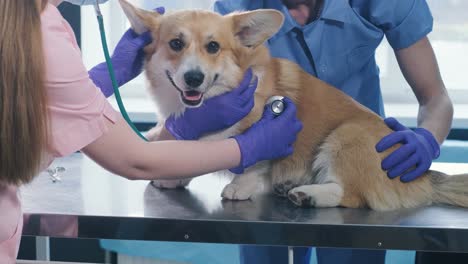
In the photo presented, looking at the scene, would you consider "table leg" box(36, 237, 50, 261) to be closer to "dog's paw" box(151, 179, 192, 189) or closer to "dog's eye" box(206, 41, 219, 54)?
"dog's paw" box(151, 179, 192, 189)

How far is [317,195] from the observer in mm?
1418

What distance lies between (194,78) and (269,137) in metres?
0.20

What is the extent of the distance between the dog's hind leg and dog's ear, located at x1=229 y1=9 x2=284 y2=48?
333mm

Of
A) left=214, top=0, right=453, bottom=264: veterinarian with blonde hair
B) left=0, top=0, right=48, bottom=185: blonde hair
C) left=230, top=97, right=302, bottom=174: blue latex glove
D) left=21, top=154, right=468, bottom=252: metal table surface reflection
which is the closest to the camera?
left=0, top=0, right=48, bottom=185: blonde hair

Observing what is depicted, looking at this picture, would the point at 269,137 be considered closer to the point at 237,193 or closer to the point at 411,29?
the point at 237,193

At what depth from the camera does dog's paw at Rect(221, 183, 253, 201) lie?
57.9 inches

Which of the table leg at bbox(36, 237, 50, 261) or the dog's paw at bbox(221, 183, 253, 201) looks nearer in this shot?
the dog's paw at bbox(221, 183, 253, 201)

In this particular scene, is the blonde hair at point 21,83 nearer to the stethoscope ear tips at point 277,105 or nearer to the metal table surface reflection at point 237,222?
the metal table surface reflection at point 237,222

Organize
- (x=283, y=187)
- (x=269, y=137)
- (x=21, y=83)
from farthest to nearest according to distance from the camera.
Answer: (x=283, y=187)
(x=269, y=137)
(x=21, y=83)

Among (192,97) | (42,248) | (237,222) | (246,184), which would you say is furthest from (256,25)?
(42,248)

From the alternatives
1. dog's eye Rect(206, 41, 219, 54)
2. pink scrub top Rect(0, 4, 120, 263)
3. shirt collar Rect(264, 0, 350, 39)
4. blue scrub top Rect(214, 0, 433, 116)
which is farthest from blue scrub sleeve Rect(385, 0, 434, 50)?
pink scrub top Rect(0, 4, 120, 263)

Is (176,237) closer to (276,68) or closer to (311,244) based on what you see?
(311,244)

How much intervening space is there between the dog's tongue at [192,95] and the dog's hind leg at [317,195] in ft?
0.87

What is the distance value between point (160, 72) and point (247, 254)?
1.59ft
